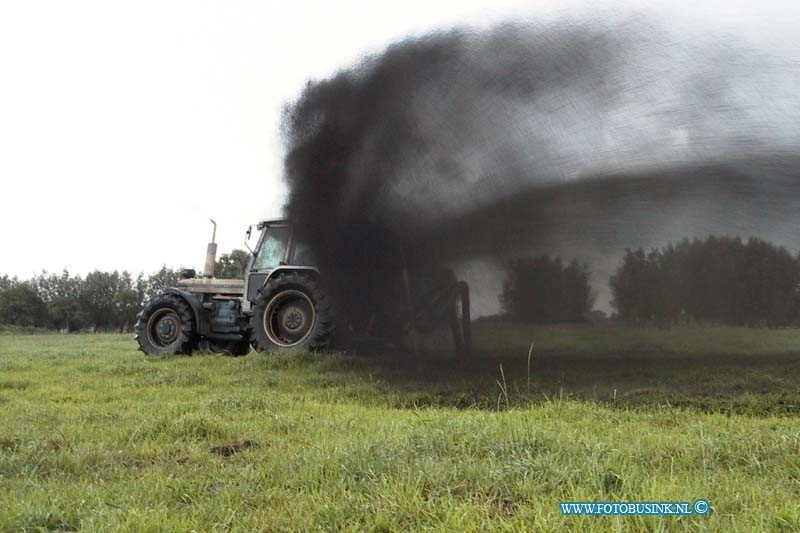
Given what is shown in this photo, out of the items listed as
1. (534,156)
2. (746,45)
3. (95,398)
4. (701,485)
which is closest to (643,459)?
(701,485)

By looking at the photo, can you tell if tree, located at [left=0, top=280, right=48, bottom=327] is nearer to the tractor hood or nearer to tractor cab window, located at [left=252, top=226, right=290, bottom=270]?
the tractor hood

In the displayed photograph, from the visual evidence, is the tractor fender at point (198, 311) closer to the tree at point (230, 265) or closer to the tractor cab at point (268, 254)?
the tractor cab at point (268, 254)

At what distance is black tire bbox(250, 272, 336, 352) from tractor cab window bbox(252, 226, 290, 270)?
89cm

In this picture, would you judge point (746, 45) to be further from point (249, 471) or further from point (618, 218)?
point (249, 471)

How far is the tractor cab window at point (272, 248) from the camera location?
11891 mm

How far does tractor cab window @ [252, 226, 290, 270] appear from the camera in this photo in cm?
1189

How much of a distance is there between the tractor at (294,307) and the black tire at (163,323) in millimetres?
21

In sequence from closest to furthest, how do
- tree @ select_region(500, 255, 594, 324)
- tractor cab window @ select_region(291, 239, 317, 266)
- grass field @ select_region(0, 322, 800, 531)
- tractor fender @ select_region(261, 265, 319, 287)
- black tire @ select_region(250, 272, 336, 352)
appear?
1. grass field @ select_region(0, 322, 800, 531)
2. tree @ select_region(500, 255, 594, 324)
3. black tire @ select_region(250, 272, 336, 352)
4. tractor cab window @ select_region(291, 239, 317, 266)
5. tractor fender @ select_region(261, 265, 319, 287)

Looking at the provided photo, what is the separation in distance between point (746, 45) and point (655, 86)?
899mm

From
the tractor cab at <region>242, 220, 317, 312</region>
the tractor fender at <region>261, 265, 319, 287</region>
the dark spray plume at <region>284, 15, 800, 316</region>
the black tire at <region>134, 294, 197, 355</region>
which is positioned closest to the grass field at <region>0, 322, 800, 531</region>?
the dark spray plume at <region>284, 15, 800, 316</region>

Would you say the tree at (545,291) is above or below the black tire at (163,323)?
above

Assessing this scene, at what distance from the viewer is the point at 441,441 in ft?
13.7

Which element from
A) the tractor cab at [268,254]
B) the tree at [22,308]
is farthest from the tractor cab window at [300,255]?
the tree at [22,308]

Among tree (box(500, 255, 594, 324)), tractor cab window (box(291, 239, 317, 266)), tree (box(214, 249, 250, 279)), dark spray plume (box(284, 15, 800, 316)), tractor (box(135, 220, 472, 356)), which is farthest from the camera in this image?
tree (box(214, 249, 250, 279))
